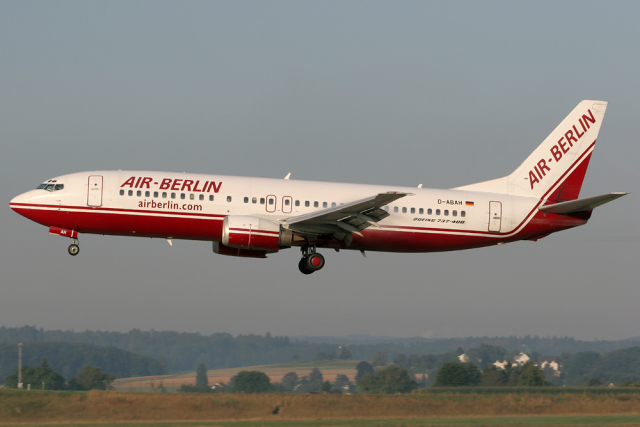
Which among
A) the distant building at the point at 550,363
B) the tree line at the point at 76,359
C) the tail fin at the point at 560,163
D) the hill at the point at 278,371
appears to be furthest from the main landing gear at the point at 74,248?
the distant building at the point at 550,363

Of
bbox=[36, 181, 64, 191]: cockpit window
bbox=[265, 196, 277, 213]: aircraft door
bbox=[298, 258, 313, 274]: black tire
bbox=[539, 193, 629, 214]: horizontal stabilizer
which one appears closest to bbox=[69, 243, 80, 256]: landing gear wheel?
bbox=[36, 181, 64, 191]: cockpit window

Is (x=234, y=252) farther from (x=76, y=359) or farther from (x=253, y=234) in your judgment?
(x=76, y=359)

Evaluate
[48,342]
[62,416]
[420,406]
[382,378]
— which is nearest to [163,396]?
[62,416]

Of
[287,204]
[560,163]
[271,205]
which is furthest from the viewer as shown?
[560,163]

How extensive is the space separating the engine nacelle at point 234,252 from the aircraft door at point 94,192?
6805 millimetres

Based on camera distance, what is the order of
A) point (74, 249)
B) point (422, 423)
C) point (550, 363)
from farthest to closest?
point (550, 363), point (74, 249), point (422, 423)

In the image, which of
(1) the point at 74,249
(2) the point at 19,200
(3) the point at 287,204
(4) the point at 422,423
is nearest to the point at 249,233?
(3) the point at 287,204

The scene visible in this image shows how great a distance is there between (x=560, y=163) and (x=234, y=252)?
20253mm

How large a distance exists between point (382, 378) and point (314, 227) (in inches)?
1738

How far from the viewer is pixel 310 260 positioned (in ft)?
124

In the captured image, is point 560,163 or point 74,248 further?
point 560,163

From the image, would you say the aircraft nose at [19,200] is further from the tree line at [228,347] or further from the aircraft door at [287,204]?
the tree line at [228,347]

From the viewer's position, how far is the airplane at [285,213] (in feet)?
116

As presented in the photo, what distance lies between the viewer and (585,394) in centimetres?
4609
